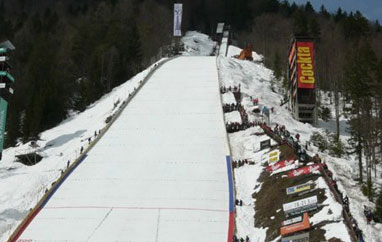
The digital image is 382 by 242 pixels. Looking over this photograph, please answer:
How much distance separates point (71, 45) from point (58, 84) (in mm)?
16860

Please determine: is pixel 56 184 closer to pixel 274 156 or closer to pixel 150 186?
pixel 150 186

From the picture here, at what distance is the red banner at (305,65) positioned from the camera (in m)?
35.2

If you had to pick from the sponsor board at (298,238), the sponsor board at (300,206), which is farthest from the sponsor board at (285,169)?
the sponsor board at (298,238)

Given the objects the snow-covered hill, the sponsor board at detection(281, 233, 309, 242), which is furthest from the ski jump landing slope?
the sponsor board at detection(281, 233, 309, 242)

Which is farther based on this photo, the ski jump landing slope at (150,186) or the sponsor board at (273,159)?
the sponsor board at (273,159)

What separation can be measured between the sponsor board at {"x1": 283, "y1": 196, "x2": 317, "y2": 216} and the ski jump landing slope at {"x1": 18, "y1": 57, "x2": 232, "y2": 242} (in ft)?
7.97

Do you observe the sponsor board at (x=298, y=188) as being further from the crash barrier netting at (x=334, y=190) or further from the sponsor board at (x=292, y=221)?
the sponsor board at (x=292, y=221)

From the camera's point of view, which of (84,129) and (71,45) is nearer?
(84,129)

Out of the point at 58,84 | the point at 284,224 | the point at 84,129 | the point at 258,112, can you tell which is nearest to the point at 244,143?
the point at 258,112

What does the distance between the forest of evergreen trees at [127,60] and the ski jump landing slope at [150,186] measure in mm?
8783

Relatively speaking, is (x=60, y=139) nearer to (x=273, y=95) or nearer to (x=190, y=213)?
(x=190, y=213)

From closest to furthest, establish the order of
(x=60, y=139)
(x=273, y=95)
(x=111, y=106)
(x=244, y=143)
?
(x=244, y=143), (x=60, y=139), (x=111, y=106), (x=273, y=95)

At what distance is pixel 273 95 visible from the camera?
143 ft

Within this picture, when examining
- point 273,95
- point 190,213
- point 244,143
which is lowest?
point 190,213
